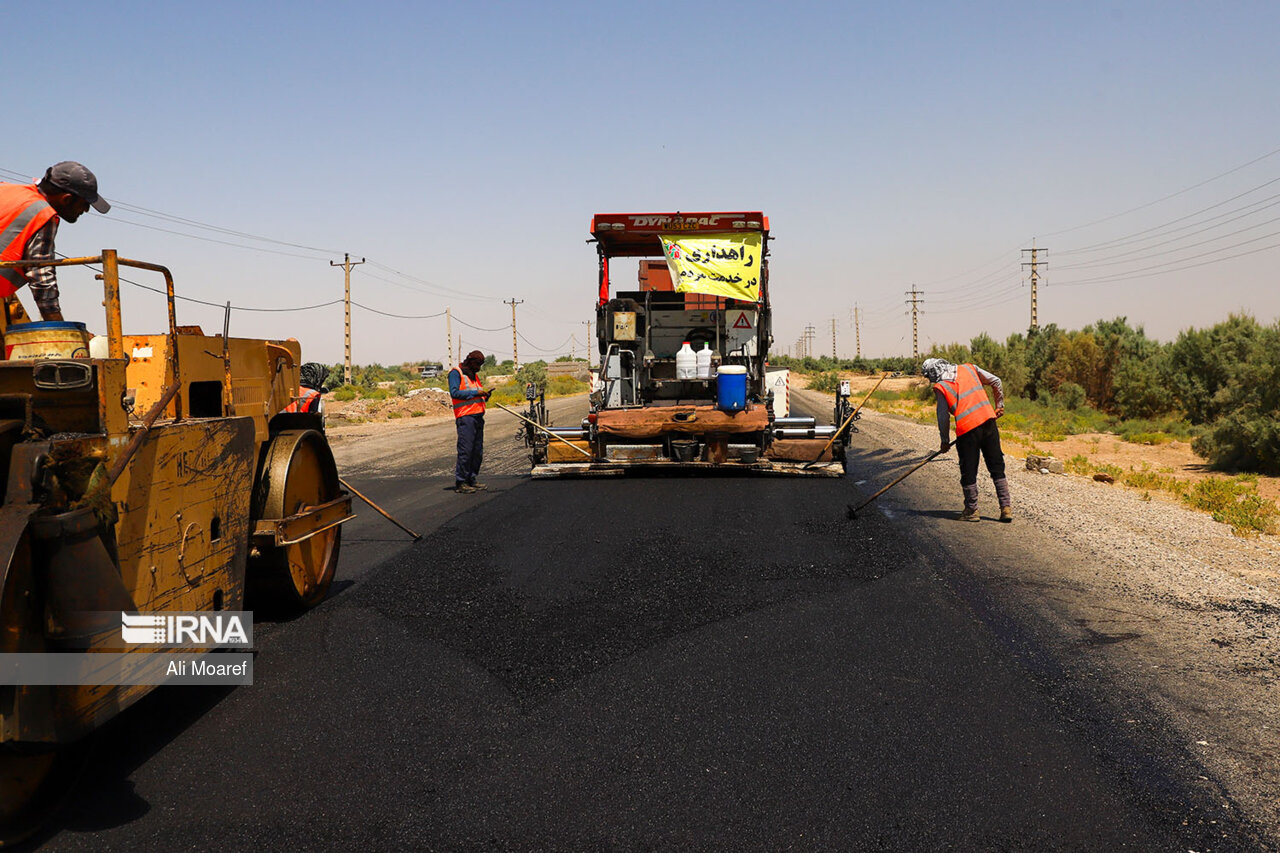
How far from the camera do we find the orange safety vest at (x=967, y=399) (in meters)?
8.82

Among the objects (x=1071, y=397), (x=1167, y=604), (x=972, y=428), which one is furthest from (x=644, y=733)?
(x=1071, y=397)

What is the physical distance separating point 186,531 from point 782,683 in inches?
105

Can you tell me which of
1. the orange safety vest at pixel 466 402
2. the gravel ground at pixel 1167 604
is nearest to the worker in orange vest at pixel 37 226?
the gravel ground at pixel 1167 604

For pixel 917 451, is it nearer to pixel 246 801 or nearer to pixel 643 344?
pixel 643 344

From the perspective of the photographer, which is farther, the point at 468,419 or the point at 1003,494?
the point at 468,419

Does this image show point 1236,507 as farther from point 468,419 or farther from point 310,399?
point 310,399

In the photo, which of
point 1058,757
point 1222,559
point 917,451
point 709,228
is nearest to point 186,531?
point 1058,757

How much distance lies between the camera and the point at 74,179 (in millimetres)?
3902

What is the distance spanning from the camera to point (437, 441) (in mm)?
19906

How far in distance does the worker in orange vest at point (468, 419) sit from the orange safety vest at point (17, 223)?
7.01 meters

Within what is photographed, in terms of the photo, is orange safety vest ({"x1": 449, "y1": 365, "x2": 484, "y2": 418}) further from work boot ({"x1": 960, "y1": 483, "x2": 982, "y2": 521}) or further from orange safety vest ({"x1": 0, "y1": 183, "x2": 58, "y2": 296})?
orange safety vest ({"x1": 0, "y1": 183, "x2": 58, "y2": 296})

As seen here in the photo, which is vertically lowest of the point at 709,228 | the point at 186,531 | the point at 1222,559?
the point at 1222,559

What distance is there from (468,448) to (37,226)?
7.27 m

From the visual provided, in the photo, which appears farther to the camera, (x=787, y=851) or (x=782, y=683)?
(x=782, y=683)
